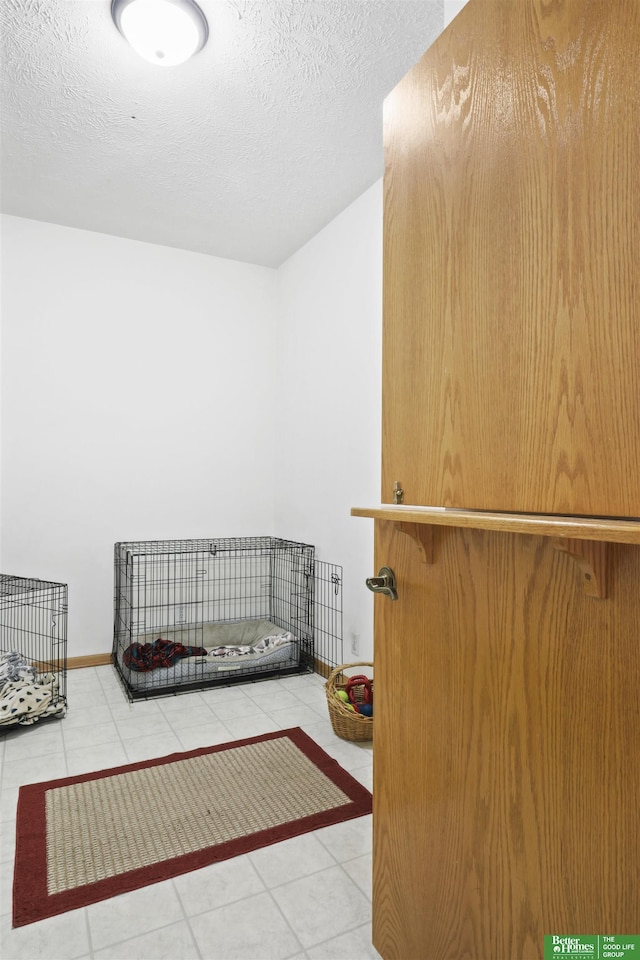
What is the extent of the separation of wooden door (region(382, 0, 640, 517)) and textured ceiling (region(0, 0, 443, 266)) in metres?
1.05

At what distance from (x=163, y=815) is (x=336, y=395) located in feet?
7.65

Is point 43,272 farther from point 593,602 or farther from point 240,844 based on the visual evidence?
point 593,602

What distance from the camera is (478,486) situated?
102 centimetres

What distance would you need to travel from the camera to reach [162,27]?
6.38 ft

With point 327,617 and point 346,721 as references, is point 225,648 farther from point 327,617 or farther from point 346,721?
point 346,721

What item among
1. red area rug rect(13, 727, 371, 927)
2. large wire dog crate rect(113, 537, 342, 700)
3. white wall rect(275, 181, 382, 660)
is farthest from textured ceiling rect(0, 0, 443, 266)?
red area rug rect(13, 727, 371, 927)

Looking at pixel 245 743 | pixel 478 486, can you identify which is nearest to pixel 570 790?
pixel 478 486

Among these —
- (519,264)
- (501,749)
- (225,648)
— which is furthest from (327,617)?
(519,264)

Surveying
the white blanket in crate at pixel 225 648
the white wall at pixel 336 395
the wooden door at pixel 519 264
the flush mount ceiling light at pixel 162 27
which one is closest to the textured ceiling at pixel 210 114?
the flush mount ceiling light at pixel 162 27

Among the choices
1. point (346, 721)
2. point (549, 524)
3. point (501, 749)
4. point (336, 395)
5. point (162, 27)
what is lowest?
point (346, 721)

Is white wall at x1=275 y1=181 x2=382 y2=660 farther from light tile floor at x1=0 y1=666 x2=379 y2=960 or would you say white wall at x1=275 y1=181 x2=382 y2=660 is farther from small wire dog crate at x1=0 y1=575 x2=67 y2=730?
small wire dog crate at x1=0 y1=575 x2=67 y2=730

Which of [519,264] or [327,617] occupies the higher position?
[519,264]

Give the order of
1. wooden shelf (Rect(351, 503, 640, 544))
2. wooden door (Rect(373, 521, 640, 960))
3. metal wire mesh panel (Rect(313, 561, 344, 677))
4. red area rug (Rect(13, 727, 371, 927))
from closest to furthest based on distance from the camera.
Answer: wooden shelf (Rect(351, 503, 640, 544)) < wooden door (Rect(373, 521, 640, 960)) < red area rug (Rect(13, 727, 371, 927)) < metal wire mesh panel (Rect(313, 561, 344, 677))

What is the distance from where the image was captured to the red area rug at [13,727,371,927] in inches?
65.5
